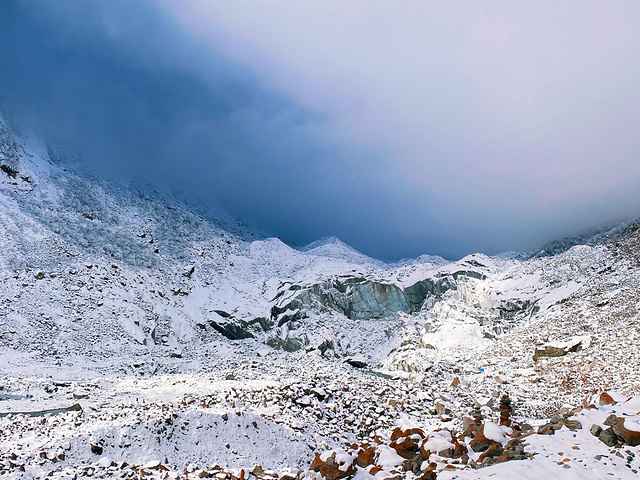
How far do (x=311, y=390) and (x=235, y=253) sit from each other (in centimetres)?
4232

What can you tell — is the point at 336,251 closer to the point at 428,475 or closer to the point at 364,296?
the point at 364,296

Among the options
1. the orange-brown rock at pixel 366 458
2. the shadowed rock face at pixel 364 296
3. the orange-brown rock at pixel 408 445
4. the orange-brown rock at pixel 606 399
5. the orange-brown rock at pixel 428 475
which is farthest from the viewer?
the shadowed rock face at pixel 364 296

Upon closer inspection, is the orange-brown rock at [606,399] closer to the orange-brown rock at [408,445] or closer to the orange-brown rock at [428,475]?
the orange-brown rock at [408,445]

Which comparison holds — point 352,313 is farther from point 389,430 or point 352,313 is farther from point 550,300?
point 389,430

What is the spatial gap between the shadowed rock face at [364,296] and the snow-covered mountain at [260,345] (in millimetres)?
209

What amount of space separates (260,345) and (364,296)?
15.2 m

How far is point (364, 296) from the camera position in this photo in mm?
47719

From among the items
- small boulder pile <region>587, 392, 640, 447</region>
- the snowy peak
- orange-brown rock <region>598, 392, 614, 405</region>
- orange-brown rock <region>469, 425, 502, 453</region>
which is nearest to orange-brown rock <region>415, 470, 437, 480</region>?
orange-brown rock <region>469, 425, 502, 453</region>

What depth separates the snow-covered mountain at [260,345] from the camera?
12749mm

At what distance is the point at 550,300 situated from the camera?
98.9 ft

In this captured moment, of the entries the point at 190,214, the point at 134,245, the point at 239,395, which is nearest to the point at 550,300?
the point at 239,395

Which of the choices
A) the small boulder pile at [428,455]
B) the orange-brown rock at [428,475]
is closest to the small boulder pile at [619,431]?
the small boulder pile at [428,455]

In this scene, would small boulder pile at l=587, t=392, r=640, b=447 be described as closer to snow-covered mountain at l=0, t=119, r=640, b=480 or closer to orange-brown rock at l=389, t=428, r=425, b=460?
snow-covered mountain at l=0, t=119, r=640, b=480

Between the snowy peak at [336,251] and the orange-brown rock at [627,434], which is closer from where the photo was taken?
the orange-brown rock at [627,434]
